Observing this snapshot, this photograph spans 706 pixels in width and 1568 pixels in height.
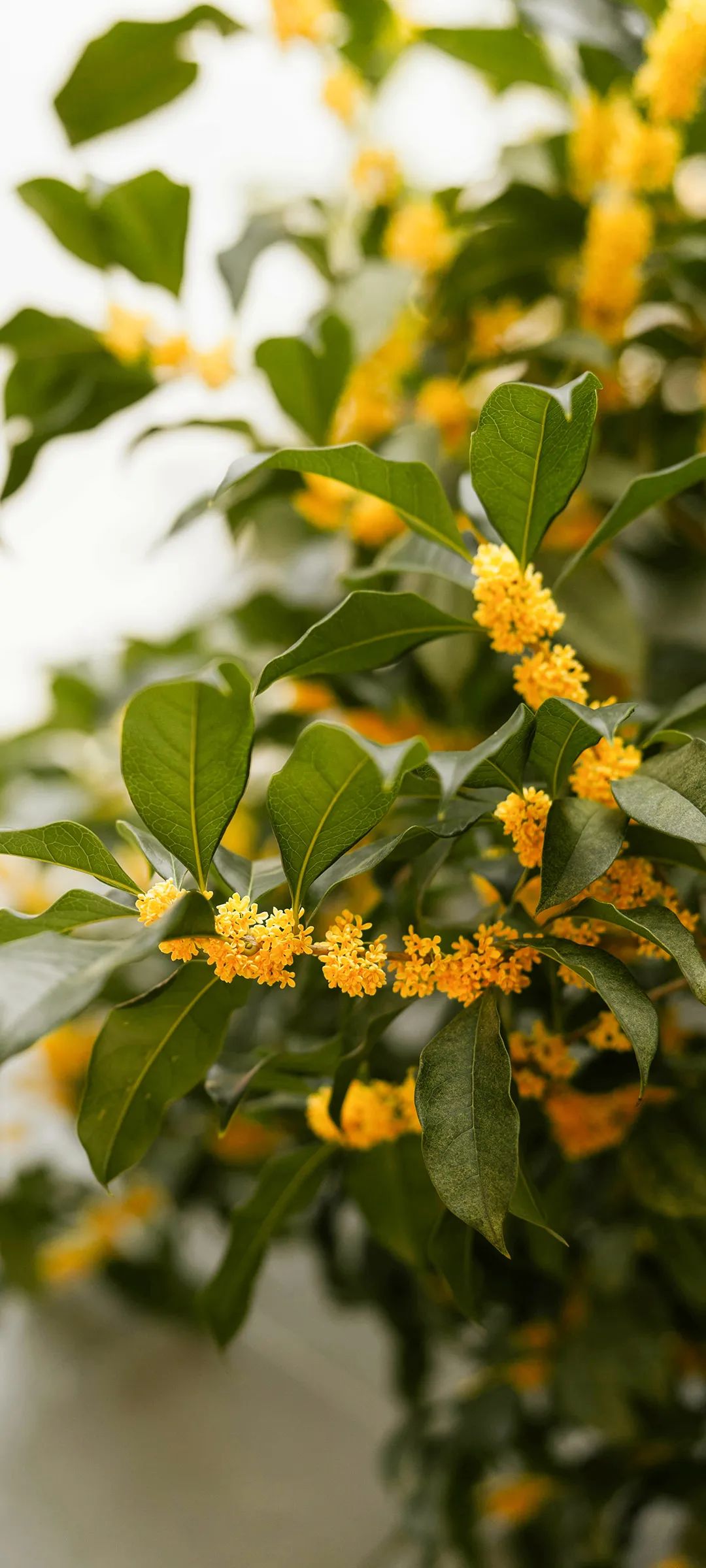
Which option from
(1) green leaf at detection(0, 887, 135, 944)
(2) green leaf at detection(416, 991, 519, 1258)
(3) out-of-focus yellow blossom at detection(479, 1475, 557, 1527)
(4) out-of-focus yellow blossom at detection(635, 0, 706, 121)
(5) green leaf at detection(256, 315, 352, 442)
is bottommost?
(3) out-of-focus yellow blossom at detection(479, 1475, 557, 1527)

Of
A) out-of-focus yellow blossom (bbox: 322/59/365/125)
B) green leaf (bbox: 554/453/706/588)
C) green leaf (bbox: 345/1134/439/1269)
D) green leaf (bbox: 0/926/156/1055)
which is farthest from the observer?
out-of-focus yellow blossom (bbox: 322/59/365/125)

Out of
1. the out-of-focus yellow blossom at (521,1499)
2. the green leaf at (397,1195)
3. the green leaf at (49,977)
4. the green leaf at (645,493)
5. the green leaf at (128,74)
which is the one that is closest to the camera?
the green leaf at (49,977)

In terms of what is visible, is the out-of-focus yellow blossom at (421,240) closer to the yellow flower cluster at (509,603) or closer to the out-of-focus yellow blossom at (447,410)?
the out-of-focus yellow blossom at (447,410)

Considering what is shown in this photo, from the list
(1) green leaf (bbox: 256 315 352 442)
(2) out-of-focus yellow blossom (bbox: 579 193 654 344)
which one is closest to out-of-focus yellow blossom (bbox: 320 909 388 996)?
(1) green leaf (bbox: 256 315 352 442)

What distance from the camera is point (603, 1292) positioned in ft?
2.33

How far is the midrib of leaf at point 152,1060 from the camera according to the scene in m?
0.43

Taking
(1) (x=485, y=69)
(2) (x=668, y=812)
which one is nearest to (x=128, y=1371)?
(2) (x=668, y=812)

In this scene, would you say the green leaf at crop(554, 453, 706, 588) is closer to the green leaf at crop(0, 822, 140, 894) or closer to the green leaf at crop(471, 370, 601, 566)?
the green leaf at crop(471, 370, 601, 566)

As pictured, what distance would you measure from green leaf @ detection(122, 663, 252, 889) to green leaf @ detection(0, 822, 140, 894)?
0.10 ft

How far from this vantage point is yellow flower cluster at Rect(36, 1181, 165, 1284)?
118cm

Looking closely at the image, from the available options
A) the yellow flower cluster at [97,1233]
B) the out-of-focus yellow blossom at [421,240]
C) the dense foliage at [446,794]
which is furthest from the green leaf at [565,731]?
the yellow flower cluster at [97,1233]

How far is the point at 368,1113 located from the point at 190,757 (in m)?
0.22

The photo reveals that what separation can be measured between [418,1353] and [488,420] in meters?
0.81

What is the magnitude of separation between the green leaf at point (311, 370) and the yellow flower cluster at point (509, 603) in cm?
27
